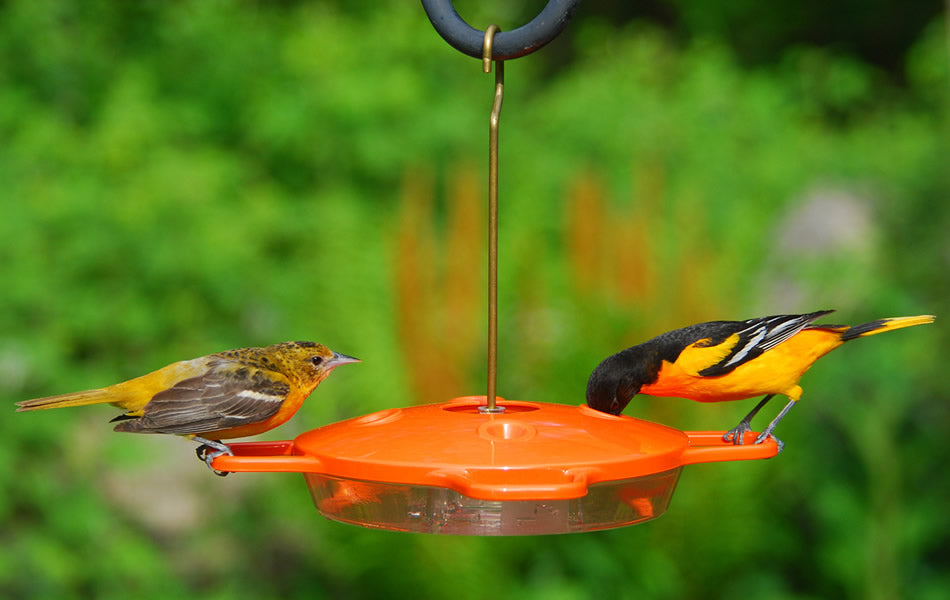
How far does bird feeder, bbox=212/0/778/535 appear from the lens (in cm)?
205

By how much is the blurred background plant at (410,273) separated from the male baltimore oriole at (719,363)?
2507 millimetres

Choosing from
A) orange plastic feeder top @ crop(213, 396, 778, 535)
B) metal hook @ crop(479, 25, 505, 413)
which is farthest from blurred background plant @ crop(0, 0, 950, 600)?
metal hook @ crop(479, 25, 505, 413)

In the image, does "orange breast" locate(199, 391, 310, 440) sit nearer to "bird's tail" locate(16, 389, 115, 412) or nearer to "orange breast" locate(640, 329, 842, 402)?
"bird's tail" locate(16, 389, 115, 412)

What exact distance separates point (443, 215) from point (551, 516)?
672cm

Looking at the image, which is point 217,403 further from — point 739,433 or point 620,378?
point 739,433

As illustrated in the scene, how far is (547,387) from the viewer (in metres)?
5.40

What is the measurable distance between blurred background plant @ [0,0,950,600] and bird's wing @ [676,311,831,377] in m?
2.57

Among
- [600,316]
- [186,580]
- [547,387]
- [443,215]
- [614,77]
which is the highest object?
[614,77]

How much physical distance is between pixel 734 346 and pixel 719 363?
58 mm

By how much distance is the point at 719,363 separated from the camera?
2.56 metres

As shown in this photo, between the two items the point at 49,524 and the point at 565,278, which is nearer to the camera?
the point at 49,524

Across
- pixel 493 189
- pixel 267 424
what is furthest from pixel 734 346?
pixel 267 424

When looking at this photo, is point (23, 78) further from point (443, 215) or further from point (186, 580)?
point (186, 580)

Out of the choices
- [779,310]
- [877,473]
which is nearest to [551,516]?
[877,473]
